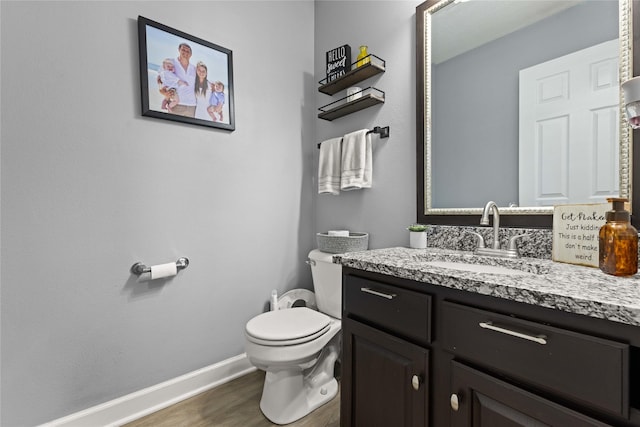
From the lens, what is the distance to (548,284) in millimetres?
724

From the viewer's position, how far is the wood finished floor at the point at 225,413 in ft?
4.71

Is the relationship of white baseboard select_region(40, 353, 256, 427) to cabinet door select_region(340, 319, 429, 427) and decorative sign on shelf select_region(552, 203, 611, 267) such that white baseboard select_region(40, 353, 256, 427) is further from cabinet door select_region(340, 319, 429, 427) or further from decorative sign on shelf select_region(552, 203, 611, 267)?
decorative sign on shelf select_region(552, 203, 611, 267)

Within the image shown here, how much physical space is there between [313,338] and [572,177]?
123 cm

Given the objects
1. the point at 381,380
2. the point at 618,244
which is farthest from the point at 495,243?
the point at 381,380

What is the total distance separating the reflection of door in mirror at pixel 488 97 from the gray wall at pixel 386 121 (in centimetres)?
14

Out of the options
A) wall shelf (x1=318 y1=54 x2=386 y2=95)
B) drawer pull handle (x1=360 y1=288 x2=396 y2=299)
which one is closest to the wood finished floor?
drawer pull handle (x1=360 y1=288 x2=396 y2=299)

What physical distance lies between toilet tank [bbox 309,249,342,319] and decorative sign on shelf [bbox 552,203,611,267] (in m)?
0.98

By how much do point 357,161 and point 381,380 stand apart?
1121 millimetres

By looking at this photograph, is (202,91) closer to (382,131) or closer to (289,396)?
(382,131)

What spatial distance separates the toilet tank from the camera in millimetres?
1717

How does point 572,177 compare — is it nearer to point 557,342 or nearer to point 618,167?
point 618,167

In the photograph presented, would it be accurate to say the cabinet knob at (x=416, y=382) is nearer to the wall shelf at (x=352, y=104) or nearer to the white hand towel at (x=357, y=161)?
the white hand towel at (x=357, y=161)

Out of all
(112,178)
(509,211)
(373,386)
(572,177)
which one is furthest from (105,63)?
(572,177)

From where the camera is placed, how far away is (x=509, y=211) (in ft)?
4.02
